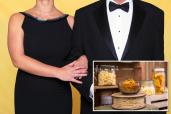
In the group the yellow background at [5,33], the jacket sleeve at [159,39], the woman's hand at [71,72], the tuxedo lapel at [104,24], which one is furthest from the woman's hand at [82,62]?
the yellow background at [5,33]

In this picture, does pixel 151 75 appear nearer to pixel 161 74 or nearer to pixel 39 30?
pixel 161 74

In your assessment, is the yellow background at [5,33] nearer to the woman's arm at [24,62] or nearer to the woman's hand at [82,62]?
the woman's arm at [24,62]

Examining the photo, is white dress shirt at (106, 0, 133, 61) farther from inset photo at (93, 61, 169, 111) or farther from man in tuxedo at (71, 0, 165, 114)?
inset photo at (93, 61, 169, 111)

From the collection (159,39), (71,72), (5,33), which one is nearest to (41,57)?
(71,72)

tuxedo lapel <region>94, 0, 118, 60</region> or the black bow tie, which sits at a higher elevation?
the black bow tie

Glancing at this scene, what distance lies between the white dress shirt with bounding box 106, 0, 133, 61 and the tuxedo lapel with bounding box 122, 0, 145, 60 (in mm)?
13

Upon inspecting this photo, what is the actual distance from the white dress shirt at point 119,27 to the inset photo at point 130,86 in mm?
105

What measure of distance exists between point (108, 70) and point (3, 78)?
1.11 metres

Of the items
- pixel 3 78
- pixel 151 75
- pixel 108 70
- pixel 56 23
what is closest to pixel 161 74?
pixel 151 75

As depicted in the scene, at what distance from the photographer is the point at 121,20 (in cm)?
151

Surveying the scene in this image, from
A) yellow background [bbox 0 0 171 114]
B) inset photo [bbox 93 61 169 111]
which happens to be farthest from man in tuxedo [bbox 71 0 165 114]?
yellow background [bbox 0 0 171 114]

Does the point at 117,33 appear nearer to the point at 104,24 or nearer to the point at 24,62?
the point at 104,24

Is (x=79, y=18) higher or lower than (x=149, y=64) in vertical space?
higher

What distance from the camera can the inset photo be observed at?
136cm
